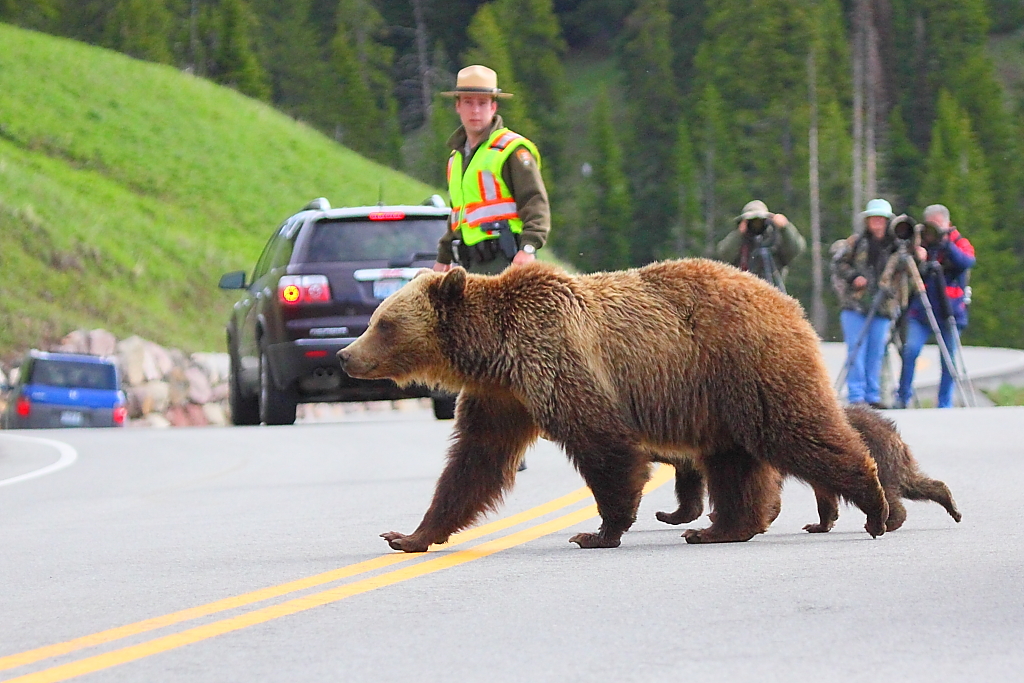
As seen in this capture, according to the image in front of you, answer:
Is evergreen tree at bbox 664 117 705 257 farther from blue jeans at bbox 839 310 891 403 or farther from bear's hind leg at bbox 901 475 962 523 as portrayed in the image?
bear's hind leg at bbox 901 475 962 523

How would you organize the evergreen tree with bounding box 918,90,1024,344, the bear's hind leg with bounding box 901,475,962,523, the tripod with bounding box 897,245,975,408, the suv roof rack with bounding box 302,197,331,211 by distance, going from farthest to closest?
the evergreen tree with bounding box 918,90,1024,344
the tripod with bounding box 897,245,975,408
the suv roof rack with bounding box 302,197,331,211
the bear's hind leg with bounding box 901,475,962,523

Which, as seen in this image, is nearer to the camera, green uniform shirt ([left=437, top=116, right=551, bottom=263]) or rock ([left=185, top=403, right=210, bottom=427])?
green uniform shirt ([left=437, top=116, right=551, bottom=263])

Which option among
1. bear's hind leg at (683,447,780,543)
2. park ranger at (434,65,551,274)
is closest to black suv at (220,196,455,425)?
park ranger at (434,65,551,274)

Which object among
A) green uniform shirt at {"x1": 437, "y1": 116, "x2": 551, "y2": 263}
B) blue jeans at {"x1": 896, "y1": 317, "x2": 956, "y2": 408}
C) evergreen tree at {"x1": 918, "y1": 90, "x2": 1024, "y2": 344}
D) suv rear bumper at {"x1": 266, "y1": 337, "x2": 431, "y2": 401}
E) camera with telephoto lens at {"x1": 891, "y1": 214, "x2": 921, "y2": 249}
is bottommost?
evergreen tree at {"x1": 918, "y1": 90, "x2": 1024, "y2": 344}

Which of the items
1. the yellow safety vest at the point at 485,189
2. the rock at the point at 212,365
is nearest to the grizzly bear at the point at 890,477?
the yellow safety vest at the point at 485,189

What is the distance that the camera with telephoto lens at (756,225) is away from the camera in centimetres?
1606

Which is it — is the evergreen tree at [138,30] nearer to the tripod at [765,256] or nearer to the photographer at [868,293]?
the photographer at [868,293]

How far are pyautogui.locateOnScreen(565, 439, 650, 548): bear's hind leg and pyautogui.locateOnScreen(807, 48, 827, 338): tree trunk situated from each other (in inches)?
2552

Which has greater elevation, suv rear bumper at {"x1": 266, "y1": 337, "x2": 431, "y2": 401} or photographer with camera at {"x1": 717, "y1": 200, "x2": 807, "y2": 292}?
photographer with camera at {"x1": 717, "y1": 200, "x2": 807, "y2": 292}

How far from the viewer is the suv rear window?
627 inches

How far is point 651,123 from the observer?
96000mm

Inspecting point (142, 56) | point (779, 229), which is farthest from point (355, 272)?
point (142, 56)

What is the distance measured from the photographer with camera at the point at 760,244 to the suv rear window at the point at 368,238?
2.56 meters

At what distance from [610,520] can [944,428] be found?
7.43m
